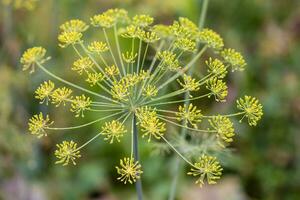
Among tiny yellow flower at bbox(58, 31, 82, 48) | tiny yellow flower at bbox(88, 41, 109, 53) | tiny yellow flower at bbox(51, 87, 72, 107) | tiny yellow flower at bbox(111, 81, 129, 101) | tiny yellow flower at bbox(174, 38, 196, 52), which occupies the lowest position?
tiny yellow flower at bbox(51, 87, 72, 107)

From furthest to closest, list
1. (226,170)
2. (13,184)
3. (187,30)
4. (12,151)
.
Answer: (226,170) < (13,184) < (12,151) < (187,30)

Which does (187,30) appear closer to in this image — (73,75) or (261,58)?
(73,75)

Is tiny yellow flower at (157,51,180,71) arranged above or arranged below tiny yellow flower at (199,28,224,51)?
below

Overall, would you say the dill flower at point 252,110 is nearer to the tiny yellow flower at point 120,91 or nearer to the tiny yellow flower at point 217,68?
the tiny yellow flower at point 217,68

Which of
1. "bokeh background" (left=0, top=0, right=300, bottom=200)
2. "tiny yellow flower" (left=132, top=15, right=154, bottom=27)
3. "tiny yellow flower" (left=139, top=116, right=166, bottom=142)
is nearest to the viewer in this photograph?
"tiny yellow flower" (left=139, top=116, right=166, bottom=142)

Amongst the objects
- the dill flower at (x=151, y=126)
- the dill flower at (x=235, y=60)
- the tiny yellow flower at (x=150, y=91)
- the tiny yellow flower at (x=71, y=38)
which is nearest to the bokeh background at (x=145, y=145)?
the tiny yellow flower at (x=71, y=38)

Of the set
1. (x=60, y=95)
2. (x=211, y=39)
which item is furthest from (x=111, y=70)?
(x=211, y=39)

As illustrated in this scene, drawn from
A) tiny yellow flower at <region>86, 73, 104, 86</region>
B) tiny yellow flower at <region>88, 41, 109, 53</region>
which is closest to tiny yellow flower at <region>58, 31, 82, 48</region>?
tiny yellow flower at <region>88, 41, 109, 53</region>

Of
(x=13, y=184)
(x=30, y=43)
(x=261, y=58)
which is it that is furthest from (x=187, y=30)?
(x=261, y=58)

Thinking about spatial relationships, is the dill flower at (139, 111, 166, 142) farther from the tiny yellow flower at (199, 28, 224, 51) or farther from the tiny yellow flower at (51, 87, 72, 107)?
the tiny yellow flower at (199, 28, 224, 51)
